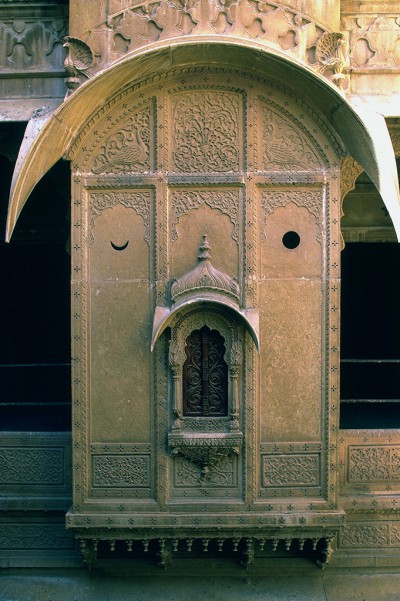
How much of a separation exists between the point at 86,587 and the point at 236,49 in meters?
4.82

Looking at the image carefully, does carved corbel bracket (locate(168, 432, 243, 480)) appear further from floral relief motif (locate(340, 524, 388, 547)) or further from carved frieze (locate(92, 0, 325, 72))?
carved frieze (locate(92, 0, 325, 72))

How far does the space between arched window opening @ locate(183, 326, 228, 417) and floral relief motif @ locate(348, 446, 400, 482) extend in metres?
A: 1.34

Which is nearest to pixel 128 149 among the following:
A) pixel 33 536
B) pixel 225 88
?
pixel 225 88

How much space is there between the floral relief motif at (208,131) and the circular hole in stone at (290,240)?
0.74 metres

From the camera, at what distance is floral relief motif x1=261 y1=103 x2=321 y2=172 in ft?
18.4

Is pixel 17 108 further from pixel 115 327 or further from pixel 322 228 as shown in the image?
pixel 322 228

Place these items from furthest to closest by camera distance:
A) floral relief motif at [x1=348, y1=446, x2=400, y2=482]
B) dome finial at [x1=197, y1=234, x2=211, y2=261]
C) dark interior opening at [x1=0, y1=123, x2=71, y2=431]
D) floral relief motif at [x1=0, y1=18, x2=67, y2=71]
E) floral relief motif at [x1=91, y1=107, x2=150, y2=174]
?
1. dark interior opening at [x1=0, y1=123, x2=71, y2=431]
2. floral relief motif at [x1=348, y1=446, x2=400, y2=482]
3. floral relief motif at [x1=0, y1=18, x2=67, y2=71]
4. floral relief motif at [x1=91, y1=107, x2=150, y2=174]
5. dome finial at [x1=197, y1=234, x2=211, y2=261]

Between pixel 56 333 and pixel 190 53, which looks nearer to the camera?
pixel 190 53

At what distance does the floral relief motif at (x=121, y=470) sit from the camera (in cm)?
568

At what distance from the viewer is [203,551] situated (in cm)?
604

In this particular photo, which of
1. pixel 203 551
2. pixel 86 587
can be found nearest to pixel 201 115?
pixel 203 551

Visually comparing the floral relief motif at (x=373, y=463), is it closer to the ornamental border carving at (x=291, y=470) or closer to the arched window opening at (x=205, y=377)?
the ornamental border carving at (x=291, y=470)

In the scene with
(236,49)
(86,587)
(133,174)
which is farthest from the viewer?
(86,587)

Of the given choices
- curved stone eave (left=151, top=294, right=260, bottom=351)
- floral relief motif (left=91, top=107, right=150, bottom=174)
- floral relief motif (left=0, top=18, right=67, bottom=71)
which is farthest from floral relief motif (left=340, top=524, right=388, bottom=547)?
floral relief motif (left=0, top=18, right=67, bottom=71)
